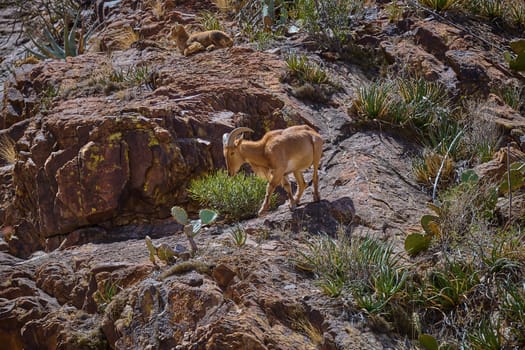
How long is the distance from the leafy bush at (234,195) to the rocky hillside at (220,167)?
195 mm

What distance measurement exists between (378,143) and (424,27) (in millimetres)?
3843

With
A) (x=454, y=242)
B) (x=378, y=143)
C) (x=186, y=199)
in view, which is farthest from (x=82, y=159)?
(x=454, y=242)

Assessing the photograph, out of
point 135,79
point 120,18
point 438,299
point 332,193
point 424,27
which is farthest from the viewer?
point 120,18

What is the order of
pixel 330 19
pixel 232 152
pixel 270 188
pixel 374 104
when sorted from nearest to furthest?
pixel 270 188 → pixel 232 152 → pixel 374 104 → pixel 330 19

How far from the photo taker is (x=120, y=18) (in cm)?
1798

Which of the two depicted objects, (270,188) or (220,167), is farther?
(220,167)

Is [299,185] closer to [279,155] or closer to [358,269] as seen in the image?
[279,155]

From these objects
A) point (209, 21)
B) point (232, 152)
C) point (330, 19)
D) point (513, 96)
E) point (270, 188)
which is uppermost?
point (232, 152)

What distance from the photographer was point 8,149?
13625mm

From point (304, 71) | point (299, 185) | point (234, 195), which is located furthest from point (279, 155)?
point (304, 71)

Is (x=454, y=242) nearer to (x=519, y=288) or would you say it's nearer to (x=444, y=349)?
(x=519, y=288)

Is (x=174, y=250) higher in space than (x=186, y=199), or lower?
higher

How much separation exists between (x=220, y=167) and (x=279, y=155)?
1705 millimetres

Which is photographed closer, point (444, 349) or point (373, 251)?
point (444, 349)
